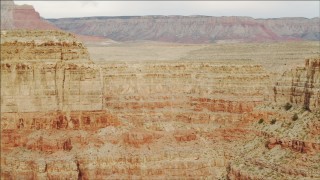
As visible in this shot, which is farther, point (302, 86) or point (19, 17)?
point (19, 17)

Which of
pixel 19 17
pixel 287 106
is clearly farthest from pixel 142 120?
pixel 19 17

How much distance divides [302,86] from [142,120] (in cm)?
1556

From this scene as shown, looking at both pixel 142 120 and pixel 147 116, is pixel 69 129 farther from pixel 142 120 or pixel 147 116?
pixel 147 116

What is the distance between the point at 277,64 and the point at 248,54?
43.1 ft

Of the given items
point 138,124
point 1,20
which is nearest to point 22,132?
point 138,124

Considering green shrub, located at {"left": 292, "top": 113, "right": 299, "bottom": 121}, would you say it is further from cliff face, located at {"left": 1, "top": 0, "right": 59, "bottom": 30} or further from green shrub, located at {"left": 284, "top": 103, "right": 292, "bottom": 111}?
cliff face, located at {"left": 1, "top": 0, "right": 59, "bottom": 30}

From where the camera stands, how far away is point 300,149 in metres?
55.2

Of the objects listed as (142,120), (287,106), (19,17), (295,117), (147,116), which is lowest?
(142,120)

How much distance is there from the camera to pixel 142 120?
68.8m

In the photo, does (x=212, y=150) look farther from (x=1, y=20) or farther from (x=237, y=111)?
(x=1, y=20)

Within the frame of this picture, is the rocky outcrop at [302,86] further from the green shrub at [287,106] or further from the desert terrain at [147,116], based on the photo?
the green shrub at [287,106]

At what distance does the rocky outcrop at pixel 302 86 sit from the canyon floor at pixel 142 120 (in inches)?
3.5

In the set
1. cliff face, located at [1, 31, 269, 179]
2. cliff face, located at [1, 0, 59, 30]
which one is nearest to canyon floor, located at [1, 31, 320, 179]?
cliff face, located at [1, 31, 269, 179]

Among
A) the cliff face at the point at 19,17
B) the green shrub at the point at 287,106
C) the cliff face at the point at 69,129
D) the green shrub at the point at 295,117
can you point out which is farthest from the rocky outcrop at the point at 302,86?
the cliff face at the point at 19,17
